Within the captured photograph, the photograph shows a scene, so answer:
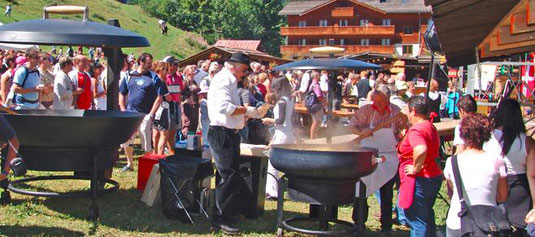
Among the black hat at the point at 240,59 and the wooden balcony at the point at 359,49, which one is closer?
the black hat at the point at 240,59

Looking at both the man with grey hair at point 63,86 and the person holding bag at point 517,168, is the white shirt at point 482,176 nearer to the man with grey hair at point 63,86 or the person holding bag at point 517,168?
the person holding bag at point 517,168

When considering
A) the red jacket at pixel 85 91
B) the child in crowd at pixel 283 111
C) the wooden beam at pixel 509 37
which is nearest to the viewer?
the wooden beam at pixel 509 37

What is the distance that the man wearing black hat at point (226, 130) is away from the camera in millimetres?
6336

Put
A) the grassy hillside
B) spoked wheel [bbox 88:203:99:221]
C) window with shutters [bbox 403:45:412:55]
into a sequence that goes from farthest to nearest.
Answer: window with shutters [bbox 403:45:412:55] → the grassy hillside → spoked wheel [bbox 88:203:99:221]

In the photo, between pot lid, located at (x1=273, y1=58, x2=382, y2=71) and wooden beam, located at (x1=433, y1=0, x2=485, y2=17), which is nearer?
wooden beam, located at (x1=433, y1=0, x2=485, y2=17)

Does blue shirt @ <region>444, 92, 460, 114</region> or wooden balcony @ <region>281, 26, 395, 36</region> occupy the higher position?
wooden balcony @ <region>281, 26, 395, 36</region>

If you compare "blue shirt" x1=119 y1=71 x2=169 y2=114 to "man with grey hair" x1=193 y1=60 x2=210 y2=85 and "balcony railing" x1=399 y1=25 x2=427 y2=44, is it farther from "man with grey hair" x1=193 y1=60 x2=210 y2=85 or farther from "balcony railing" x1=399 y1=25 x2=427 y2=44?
"balcony railing" x1=399 y1=25 x2=427 y2=44

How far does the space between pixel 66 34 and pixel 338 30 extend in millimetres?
71492

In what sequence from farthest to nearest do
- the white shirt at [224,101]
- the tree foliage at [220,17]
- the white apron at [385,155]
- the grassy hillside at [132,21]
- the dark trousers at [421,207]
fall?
the tree foliage at [220,17] < the grassy hillside at [132,21] < the white apron at [385,155] < the white shirt at [224,101] < the dark trousers at [421,207]

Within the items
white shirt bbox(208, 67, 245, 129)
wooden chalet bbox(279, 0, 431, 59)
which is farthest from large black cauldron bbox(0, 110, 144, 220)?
wooden chalet bbox(279, 0, 431, 59)

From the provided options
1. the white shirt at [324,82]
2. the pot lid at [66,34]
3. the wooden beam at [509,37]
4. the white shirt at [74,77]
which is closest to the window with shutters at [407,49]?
the white shirt at [324,82]

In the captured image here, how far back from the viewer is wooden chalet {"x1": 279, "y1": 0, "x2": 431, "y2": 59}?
73.1 metres

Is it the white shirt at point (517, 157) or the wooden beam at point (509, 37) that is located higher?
the wooden beam at point (509, 37)

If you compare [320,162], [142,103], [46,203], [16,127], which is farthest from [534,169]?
[142,103]
